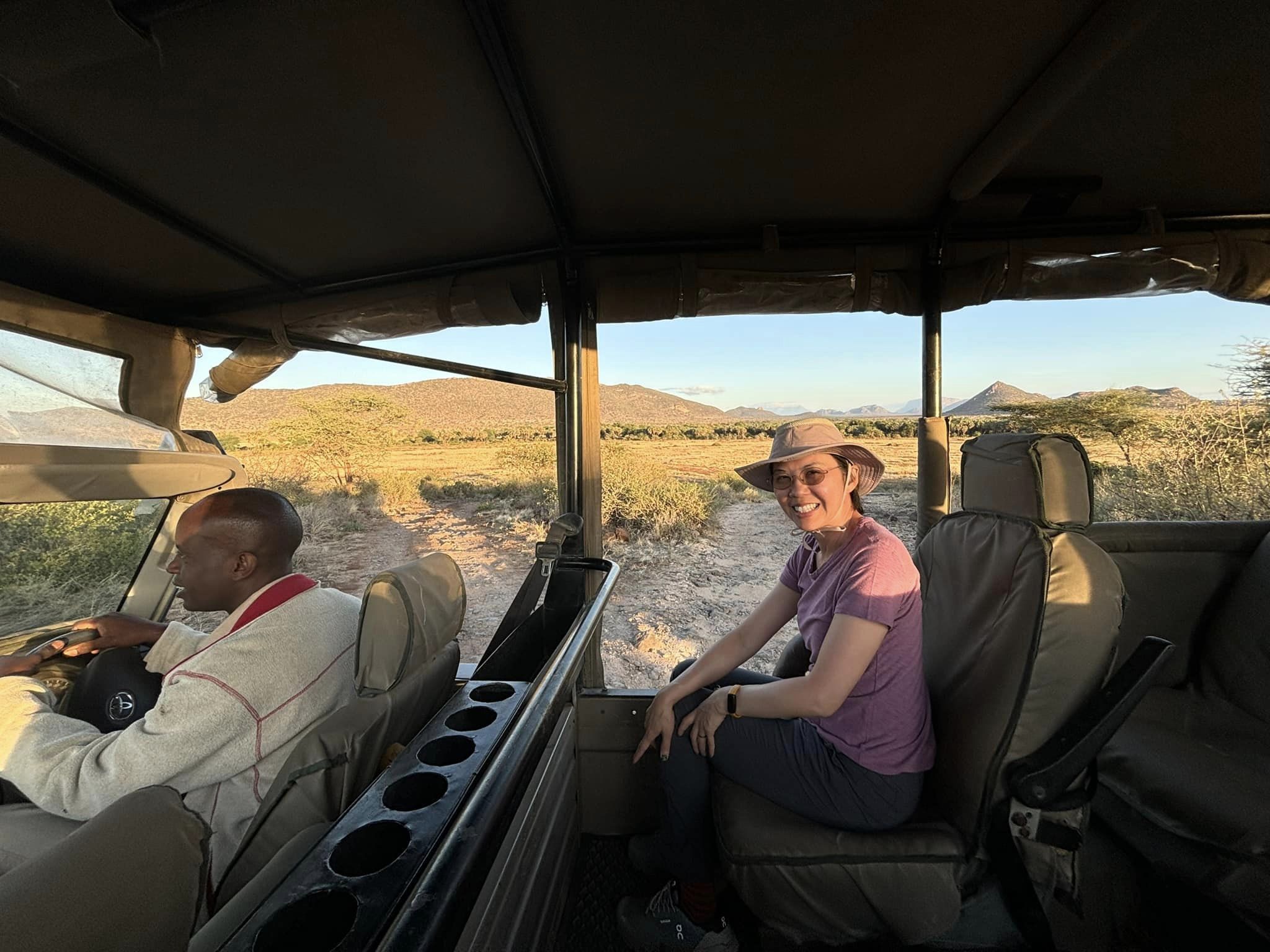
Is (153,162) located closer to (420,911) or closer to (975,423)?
(420,911)

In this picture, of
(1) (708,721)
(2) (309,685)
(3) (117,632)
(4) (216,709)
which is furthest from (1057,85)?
(3) (117,632)

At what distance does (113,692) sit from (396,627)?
1.12m

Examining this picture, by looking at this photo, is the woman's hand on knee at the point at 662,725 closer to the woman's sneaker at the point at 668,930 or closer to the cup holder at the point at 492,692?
the woman's sneaker at the point at 668,930

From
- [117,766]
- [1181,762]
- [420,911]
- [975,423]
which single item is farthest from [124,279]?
[975,423]

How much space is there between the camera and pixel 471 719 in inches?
40.5

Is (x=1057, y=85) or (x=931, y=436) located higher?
(x=1057, y=85)

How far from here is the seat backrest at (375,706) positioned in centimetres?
94

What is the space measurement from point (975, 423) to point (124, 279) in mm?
4291

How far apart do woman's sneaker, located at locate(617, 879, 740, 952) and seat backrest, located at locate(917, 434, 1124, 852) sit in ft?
2.49

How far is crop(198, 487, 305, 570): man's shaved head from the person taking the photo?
1379 mm

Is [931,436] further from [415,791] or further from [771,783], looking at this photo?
[415,791]

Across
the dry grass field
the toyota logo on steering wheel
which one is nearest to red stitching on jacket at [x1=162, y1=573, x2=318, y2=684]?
the toyota logo on steering wheel

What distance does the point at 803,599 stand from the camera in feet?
5.62

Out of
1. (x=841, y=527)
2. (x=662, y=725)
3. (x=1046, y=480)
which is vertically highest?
(x=1046, y=480)
